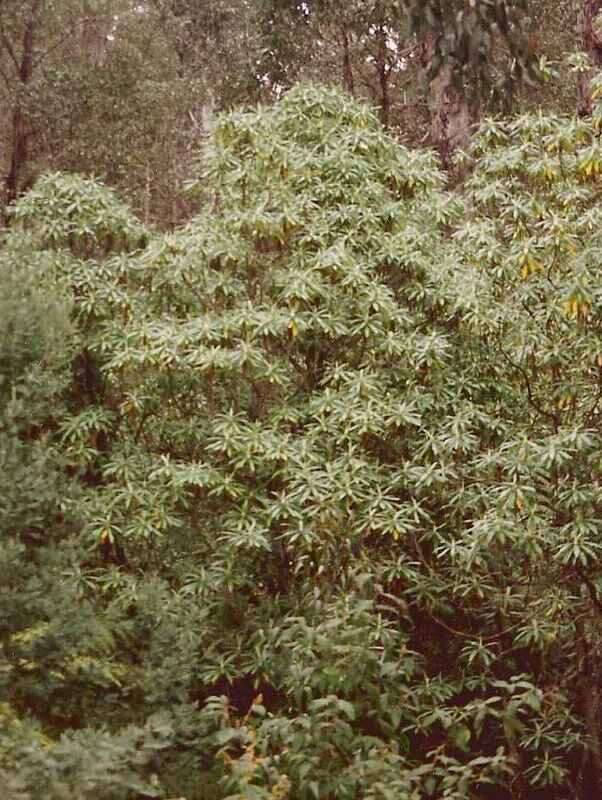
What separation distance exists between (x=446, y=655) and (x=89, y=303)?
3667 mm

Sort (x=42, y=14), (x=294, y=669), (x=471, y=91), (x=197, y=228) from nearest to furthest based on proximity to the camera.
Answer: (x=294, y=669) → (x=197, y=228) → (x=471, y=91) → (x=42, y=14)

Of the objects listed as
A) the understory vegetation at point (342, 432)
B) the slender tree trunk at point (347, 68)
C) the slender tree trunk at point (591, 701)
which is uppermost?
the slender tree trunk at point (347, 68)

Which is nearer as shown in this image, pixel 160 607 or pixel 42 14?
pixel 160 607

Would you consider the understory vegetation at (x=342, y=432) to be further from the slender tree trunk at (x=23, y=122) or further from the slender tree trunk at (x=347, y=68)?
the slender tree trunk at (x=23, y=122)

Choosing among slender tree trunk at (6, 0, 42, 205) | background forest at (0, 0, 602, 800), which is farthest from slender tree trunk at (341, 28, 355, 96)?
background forest at (0, 0, 602, 800)

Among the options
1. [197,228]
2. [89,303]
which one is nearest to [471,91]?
[197,228]

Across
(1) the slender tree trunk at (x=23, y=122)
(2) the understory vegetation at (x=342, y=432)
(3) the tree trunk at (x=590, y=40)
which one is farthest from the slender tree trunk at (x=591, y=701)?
(1) the slender tree trunk at (x=23, y=122)

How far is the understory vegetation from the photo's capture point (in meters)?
7.25

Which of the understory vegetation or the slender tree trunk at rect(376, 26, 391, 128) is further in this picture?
the slender tree trunk at rect(376, 26, 391, 128)

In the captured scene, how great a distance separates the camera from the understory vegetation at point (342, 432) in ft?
23.8

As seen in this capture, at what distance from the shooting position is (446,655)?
28.0 ft

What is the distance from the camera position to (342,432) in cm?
780

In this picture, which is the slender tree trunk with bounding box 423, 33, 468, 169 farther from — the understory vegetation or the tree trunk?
the understory vegetation

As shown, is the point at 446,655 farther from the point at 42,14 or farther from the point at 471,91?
the point at 42,14
